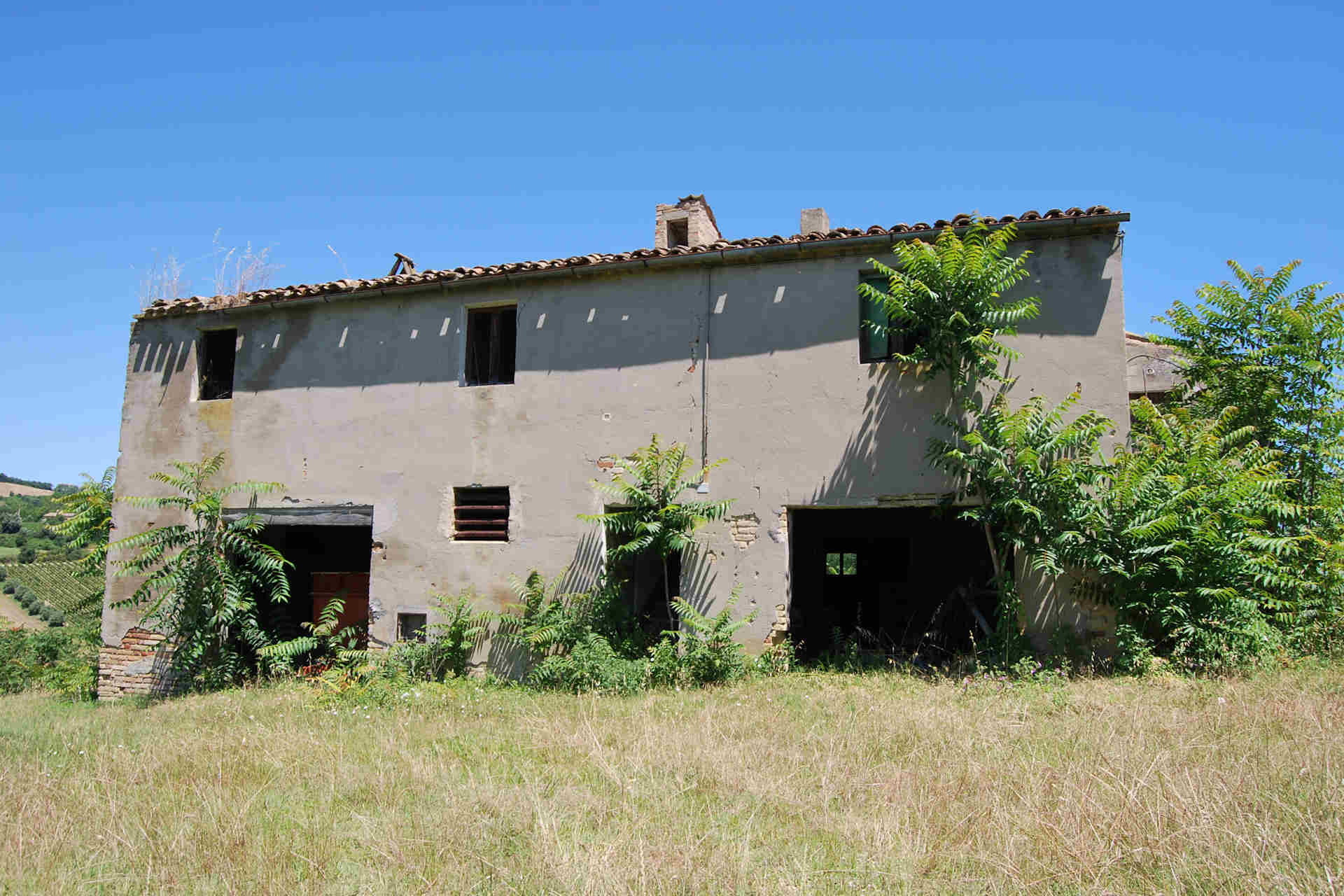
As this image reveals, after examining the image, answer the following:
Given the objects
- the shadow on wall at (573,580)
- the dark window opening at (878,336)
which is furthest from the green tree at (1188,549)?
the shadow on wall at (573,580)

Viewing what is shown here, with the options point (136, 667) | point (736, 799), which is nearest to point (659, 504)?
point (736, 799)

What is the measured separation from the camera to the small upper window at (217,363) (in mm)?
13742

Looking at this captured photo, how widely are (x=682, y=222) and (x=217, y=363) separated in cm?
808

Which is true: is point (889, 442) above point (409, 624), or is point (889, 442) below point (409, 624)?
above

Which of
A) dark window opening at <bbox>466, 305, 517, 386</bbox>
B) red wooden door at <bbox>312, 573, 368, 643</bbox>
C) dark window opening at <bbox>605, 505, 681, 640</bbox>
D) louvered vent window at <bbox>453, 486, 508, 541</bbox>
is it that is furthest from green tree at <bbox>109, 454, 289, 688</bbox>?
dark window opening at <bbox>605, 505, 681, 640</bbox>

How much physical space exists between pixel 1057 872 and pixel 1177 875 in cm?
55

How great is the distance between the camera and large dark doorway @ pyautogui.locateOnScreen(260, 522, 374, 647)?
43.0ft

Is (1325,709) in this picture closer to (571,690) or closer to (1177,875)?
(1177,875)

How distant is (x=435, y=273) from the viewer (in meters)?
12.0

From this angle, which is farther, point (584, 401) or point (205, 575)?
point (205, 575)

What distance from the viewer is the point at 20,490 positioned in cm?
8888

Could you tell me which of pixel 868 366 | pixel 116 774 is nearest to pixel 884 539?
pixel 868 366

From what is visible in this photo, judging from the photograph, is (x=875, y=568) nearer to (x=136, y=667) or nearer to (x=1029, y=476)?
(x=1029, y=476)

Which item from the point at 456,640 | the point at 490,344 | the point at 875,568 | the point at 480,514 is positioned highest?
the point at 490,344
